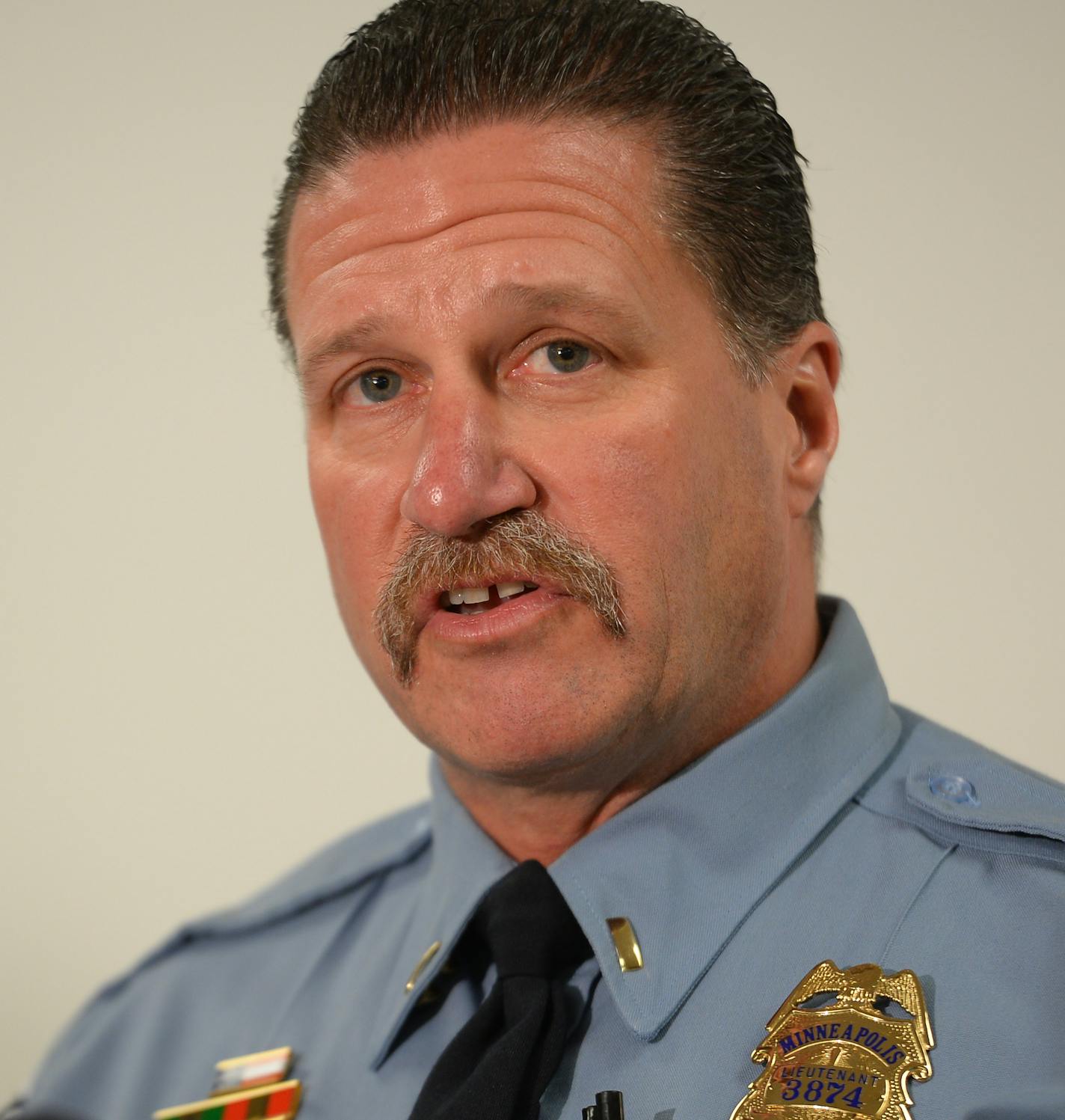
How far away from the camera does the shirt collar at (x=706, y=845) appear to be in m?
1.59

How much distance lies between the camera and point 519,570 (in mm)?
1592

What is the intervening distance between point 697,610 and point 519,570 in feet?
0.67

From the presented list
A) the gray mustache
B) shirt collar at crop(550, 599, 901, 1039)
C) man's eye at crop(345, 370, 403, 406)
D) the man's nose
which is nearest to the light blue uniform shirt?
shirt collar at crop(550, 599, 901, 1039)

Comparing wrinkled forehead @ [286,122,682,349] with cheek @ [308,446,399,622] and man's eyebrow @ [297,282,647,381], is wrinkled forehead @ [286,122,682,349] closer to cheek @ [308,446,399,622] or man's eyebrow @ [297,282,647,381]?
man's eyebrow @ [297,282,647,381]

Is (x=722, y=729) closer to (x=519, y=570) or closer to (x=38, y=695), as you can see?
(x=519, y=570)

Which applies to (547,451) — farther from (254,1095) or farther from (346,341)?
(254,1095)

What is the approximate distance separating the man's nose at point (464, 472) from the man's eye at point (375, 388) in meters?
0.16

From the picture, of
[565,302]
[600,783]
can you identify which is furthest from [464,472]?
[600,783]

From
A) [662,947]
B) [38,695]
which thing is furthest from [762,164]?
[38,695]

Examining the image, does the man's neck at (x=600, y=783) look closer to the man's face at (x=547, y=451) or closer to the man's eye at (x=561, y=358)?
the man's face at (x=547, y=451)

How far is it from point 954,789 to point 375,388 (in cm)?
79

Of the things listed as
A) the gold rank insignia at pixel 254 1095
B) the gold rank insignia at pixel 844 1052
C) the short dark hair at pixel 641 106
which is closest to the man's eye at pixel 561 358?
the short dark hair at pixel 641 106

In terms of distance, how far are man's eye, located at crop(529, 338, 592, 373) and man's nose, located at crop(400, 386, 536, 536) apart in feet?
0.27

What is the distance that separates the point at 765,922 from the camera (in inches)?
63.2
